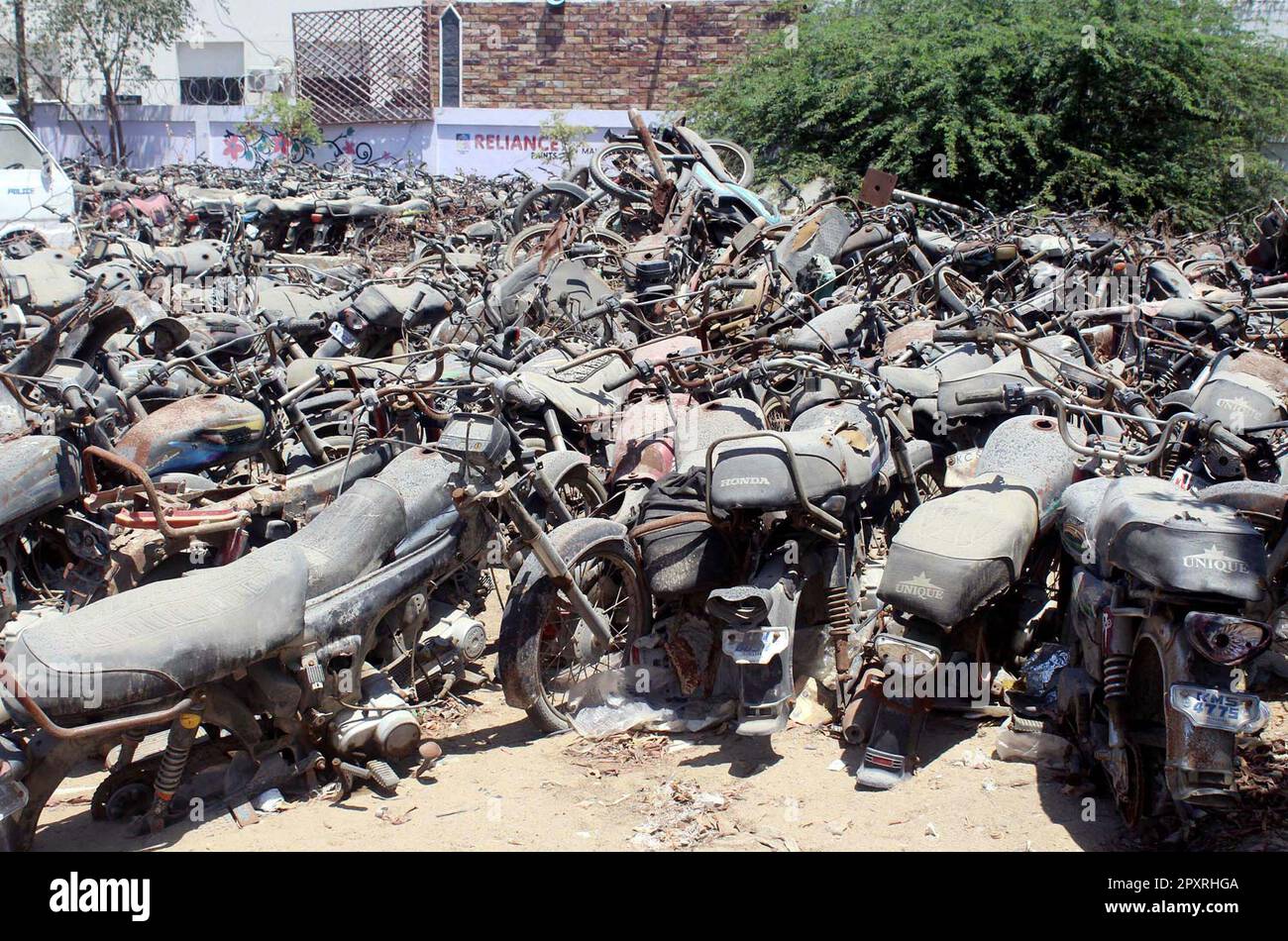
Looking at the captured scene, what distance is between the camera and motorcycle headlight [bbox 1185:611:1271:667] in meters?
2.81

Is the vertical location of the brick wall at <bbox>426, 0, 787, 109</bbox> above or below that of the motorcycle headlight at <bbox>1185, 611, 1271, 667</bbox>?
above

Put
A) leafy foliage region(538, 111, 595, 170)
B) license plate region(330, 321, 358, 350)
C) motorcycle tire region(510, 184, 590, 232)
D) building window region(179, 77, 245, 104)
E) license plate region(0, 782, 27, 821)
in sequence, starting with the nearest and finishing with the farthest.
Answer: license plate region(0, 782, 27, 821), license plate region(330, 321, 358, 350), motorcycle tire region(510, 184, 590, 232), leafy foliage region(538, 111, 595, 170), building window region(179, 77, 245, 104)

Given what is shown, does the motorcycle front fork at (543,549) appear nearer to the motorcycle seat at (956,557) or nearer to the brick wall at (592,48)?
the motorcycle seat at (956,557)

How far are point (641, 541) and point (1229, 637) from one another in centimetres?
205

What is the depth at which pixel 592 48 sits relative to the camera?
28.3 metres

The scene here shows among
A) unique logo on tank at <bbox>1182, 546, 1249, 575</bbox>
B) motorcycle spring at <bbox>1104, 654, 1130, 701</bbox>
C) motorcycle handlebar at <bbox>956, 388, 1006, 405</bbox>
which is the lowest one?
motorcycle spring at <bbox>1104, 654, 1130, 701</bbox>

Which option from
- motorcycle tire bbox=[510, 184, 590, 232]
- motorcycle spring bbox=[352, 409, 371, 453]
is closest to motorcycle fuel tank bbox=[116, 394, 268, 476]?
motorcycle spring bbox=[352, 409, 371, 453]

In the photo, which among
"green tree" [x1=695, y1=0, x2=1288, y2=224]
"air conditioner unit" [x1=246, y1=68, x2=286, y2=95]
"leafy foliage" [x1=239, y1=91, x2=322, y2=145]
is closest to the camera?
"green tree" [x1=695, y1=0, x2=1288, y2=224]

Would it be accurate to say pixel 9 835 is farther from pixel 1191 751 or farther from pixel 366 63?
pixel 366 63

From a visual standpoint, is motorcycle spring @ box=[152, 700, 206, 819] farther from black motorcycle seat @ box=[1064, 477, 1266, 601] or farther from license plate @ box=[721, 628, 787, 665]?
black motorcycle seat @ box=[1064, 477, 1266, 601]

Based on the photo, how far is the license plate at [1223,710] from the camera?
279cm

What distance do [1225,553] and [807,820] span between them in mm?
1475

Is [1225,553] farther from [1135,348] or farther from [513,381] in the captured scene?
[1135,348]

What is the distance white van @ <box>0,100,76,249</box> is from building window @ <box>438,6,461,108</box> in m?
17.0
